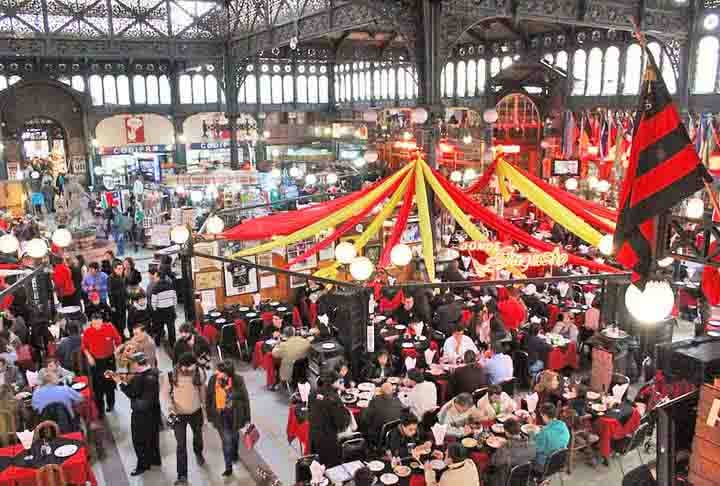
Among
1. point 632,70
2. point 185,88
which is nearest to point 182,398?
point 632,70

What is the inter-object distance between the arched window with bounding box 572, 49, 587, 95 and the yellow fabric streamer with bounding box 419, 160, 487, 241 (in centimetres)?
1375

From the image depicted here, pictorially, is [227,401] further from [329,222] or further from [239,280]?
[239,280]

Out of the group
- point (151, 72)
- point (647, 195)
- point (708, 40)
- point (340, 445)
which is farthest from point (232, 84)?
point (647, 195)

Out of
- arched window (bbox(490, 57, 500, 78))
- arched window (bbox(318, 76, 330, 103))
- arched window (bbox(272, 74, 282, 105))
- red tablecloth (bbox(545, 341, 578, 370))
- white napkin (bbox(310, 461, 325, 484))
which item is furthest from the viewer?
arched window (bbox(318, 76, 330, 103))

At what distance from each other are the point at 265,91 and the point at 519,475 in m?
24.9

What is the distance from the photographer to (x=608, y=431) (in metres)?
7.42

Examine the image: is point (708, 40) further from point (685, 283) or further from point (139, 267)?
point (139, 267)

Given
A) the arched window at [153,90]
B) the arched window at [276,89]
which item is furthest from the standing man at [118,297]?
the arched window at [276,89]

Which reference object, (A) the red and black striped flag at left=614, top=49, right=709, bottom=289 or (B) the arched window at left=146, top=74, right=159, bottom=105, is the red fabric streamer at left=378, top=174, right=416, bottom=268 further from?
(B) the arched window at left=146, top=74, right=159, bottom=105

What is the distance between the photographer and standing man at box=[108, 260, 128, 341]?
1132 cm

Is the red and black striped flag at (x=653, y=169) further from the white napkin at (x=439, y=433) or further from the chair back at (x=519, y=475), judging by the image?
the white napkin at (x=439, y=433)

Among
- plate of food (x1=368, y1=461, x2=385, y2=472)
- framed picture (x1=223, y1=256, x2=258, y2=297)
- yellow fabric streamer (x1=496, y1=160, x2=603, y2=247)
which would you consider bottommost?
plate of food (x1=368, y1=461, x2=385, y2=472)

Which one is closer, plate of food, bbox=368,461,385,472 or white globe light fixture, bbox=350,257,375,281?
plate of food, bbox=368,461,385,472

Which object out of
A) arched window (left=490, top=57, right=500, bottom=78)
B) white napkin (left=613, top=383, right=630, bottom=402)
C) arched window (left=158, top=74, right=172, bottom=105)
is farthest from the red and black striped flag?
arched window (left=158, top=74, right=172, bottom=105)
